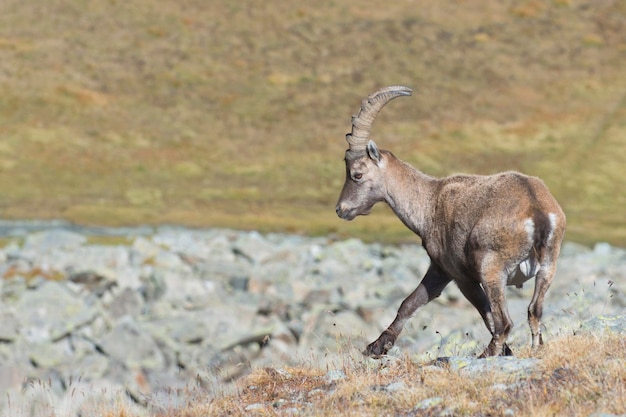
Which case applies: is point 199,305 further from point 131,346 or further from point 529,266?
point 529,266

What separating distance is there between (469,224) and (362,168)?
2638 millimetres

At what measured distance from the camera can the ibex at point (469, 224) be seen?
13.2 metres

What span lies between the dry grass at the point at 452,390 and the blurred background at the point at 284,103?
40394mm

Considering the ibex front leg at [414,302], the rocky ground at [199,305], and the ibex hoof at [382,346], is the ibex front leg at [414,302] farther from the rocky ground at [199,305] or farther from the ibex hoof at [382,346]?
the rocky ground at [199,305]

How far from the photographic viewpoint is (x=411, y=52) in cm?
9125

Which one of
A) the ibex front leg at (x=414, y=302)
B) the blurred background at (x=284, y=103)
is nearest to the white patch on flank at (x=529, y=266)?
the ibex front leg at (x=414, y=302)

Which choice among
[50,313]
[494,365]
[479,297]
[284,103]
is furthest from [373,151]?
[284,103]

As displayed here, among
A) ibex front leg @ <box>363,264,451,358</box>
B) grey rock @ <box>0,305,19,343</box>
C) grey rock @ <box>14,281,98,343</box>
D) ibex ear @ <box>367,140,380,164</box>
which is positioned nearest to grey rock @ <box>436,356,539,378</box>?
ibex front leg @ <box>363,264,451,358</box>

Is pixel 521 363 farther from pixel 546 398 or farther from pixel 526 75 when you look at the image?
pixel 526 75

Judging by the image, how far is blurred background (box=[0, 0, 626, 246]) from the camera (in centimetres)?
6444

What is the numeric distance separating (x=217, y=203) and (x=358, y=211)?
1867 inches

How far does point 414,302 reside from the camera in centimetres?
1473

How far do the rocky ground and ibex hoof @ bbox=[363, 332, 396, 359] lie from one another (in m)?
6.54

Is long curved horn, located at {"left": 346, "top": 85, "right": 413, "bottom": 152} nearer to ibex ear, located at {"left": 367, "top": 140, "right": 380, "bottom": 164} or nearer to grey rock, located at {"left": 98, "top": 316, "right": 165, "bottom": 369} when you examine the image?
ibex ear, located at {"left": 367, "top": 140, "right": 380, "bottom": 164}
